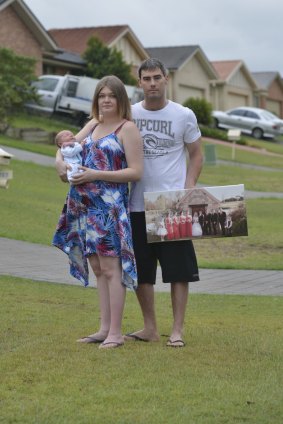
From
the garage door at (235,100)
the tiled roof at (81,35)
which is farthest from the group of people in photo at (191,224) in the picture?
the garage door at (235,100)

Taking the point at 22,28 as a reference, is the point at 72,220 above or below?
below

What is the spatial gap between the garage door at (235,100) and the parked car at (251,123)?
1220cm

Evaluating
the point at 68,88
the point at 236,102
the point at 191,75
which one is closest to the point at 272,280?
the point at 68,88

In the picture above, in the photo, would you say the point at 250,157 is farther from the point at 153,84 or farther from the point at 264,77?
the point at 264,77

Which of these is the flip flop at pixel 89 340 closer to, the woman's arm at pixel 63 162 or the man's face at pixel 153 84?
the woman's arm at pixel 63 162

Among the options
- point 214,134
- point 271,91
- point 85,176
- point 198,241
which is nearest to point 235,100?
point 271,91

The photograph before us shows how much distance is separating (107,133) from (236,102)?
62.4 m

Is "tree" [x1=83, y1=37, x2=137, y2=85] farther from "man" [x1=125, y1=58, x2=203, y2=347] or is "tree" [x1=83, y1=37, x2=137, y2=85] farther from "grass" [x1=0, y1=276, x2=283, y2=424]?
"man" [x1=125, y1=58, x2=203, y2=347]

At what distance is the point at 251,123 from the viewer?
5453cm

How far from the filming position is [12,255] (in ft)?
41.6

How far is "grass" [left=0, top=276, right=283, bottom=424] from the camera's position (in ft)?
16.5

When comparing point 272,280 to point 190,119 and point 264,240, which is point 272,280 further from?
point 190,119

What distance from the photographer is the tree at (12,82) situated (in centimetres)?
3009

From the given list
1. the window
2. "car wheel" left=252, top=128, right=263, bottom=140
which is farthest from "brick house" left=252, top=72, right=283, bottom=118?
the window
